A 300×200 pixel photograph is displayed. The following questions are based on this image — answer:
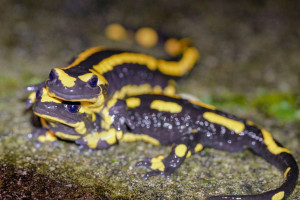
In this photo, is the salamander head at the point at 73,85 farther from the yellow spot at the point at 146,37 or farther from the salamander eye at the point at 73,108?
the yellow spot at the point at 146,37

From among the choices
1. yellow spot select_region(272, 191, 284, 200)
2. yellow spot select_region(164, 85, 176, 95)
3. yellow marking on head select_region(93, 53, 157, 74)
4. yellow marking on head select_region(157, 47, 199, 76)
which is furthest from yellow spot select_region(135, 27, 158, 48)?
yellow spot select_region(272, 191, 284, 200)

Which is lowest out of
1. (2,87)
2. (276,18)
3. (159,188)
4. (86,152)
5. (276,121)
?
(2,87)

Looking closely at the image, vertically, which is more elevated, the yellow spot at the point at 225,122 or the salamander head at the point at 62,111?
the yellow spot at the point at 225,122

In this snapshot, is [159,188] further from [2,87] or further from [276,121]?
[2,87]

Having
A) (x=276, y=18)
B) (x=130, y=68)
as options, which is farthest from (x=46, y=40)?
(x=276, y=18)

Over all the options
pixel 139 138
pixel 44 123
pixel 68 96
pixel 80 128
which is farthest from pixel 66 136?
pixel 139 138

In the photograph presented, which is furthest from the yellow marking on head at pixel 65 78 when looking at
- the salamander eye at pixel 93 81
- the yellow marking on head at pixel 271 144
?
the yellow marking on head at pixel 271 144

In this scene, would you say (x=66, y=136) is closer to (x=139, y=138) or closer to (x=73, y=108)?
(x=73, y=108)
